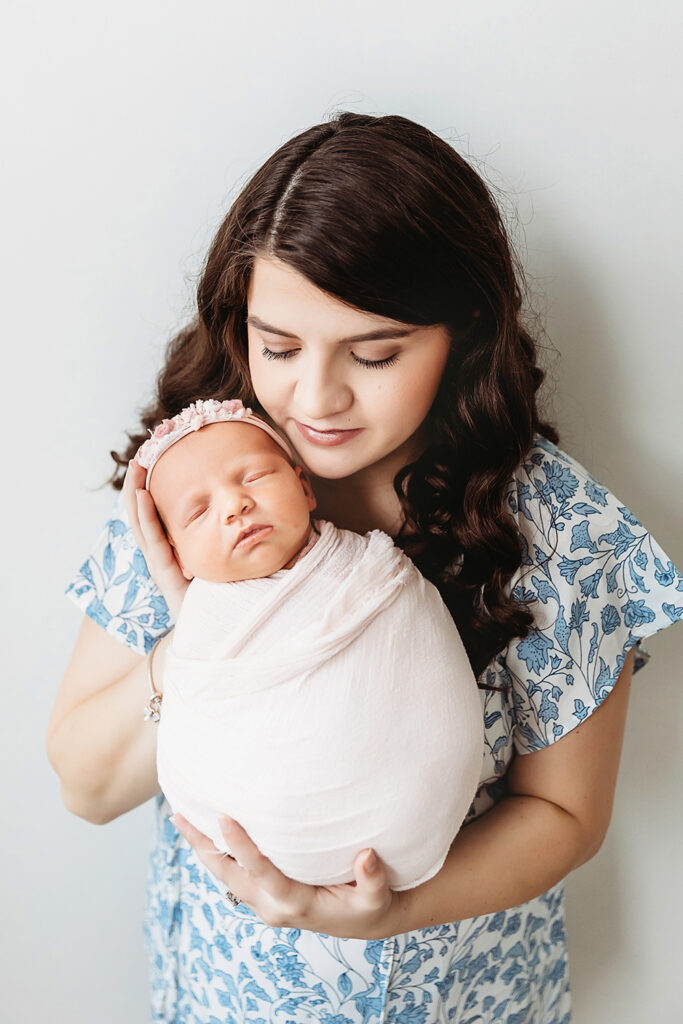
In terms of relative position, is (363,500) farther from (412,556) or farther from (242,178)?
(242,178)

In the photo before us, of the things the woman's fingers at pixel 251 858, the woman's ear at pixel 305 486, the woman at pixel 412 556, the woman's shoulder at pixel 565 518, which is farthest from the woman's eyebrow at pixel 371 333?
the woman's fingers at pixel 251 858

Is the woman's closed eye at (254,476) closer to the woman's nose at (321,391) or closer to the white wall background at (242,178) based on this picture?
the woman's nose at (321,391)

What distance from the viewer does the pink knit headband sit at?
85 cm

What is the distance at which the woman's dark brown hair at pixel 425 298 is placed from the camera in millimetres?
781

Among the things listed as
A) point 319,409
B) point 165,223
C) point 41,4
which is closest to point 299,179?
point 319,409

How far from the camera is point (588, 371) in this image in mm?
1139

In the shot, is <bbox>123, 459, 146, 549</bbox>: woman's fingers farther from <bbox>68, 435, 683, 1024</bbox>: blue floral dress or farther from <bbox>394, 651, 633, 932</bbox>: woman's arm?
<bbox>394, 651, 633, 932</bbox>: woman's arm

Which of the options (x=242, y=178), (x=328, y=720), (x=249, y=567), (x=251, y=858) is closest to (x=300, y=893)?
(x=251, y=858)

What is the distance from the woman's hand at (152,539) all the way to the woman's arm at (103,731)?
9 cm

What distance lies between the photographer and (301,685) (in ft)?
2.41

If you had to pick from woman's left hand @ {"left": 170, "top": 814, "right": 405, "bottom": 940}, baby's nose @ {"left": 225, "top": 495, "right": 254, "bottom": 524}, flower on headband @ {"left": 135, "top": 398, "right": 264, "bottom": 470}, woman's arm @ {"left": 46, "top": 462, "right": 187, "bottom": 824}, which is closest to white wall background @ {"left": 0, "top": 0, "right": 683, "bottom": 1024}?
woman's arm @ {"left": 46, "top": 462, "right": 187, "bottom": 824}

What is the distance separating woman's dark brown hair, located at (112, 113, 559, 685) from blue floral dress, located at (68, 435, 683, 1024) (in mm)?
45

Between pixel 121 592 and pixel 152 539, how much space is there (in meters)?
0.18

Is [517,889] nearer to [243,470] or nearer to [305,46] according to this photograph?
[243,470]
